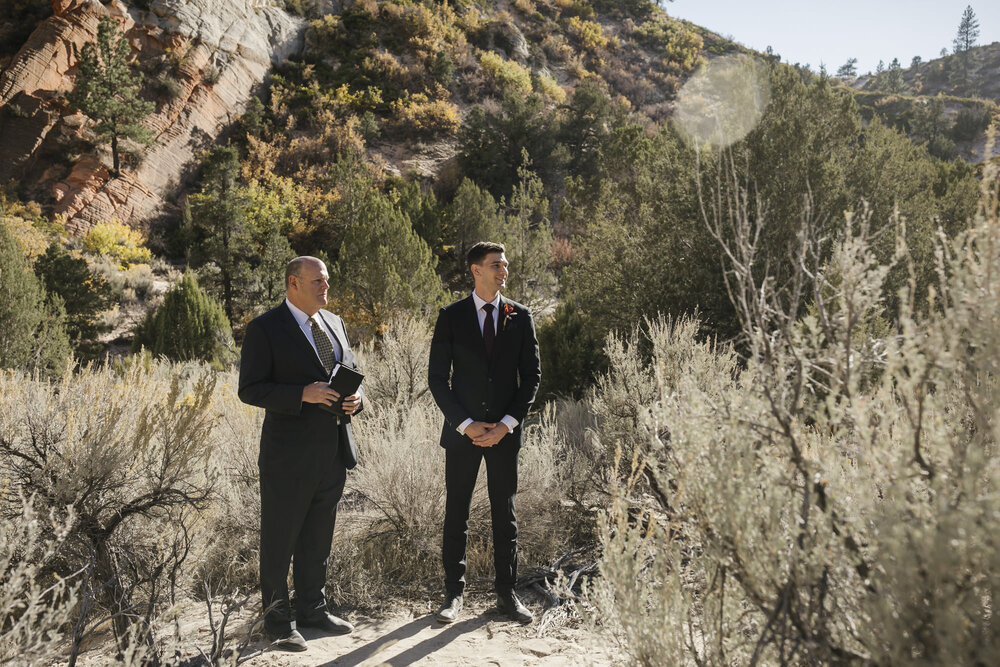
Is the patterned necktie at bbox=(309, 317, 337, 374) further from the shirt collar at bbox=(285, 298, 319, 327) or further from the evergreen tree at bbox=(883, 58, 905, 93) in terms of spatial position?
the evergreen tree at bbox=(883, 58, 905, 93)

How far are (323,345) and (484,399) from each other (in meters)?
0.94

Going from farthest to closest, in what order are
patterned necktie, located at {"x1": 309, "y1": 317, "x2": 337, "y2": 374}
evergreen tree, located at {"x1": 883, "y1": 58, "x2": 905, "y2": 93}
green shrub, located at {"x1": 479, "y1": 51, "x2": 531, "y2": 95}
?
evergreen tree, located at {"x1": 883, "y1": 58, "x2": 905, "y2": 93} → green shrub, located at {"x1": 479, "y1": 51, "x2": 531, "y2": 95} → patterned necktie, located at {"x1": 309, "y1": 317, "x2": 337, "y2": 374}

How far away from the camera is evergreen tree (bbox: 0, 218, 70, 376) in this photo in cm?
1181

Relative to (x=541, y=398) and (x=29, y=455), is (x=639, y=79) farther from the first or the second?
(x=29, y=455)

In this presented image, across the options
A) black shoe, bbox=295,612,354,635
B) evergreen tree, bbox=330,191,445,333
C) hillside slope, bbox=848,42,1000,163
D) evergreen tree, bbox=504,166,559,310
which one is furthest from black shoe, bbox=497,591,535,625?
hillside slope, bbox=848,42,1000,163

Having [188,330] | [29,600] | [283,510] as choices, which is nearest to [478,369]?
[283,510]

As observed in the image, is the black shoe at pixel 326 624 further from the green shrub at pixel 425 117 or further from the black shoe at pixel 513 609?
the green shrub at pixel 425 117

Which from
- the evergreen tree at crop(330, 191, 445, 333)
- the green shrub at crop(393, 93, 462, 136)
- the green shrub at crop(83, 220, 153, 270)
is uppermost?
the green shrub at crop(393, 93, 462, 136)

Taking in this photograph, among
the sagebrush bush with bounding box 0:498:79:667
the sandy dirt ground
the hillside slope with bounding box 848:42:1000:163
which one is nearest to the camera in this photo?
the sagebrush bush with bounding box 0:498:79:667

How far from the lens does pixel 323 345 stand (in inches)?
128

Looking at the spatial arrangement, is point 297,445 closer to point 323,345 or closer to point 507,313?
point 323,345

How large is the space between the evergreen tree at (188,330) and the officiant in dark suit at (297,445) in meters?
11.4

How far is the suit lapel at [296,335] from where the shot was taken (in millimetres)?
3109

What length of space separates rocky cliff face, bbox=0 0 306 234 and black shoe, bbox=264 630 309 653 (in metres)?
23.3
